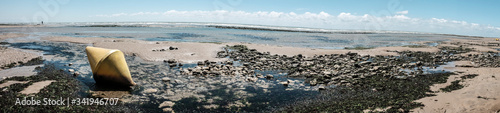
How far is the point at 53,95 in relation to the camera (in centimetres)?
879

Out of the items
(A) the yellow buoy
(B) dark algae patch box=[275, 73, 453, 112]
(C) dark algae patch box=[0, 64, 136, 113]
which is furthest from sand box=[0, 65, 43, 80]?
(B) dark algae patch box=[275, 73, 453, 112]

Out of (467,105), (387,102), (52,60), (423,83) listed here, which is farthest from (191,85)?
(52,60)

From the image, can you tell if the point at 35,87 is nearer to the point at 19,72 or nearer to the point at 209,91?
the point at 19,72

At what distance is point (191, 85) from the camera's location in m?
11.2

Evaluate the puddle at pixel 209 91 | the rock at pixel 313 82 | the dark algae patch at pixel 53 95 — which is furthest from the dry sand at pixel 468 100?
the dark algae patch at pixel 53 95

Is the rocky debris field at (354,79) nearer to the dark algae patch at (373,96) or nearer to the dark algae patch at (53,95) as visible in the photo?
the dark algae patch at (373,96)

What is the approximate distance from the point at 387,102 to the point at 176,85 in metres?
8.86

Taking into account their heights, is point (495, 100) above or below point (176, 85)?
above

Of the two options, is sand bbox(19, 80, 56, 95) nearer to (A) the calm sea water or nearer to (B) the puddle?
(B) the puddle

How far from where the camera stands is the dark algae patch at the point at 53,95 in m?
7.55

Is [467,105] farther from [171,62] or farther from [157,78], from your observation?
[171,62]

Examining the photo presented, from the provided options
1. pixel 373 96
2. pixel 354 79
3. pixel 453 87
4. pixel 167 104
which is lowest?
pixel 167 104

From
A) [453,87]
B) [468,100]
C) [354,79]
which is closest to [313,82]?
[354,79]

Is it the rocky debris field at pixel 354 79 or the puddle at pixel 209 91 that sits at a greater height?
the rocky debris field at pixel 354 79
